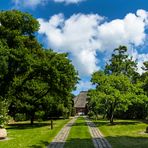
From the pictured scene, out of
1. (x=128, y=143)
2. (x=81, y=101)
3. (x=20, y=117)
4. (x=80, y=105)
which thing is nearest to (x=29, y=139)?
(x=128, y=143)

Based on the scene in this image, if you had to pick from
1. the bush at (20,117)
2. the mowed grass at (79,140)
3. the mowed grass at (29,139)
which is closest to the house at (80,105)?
the bush at (20,117)

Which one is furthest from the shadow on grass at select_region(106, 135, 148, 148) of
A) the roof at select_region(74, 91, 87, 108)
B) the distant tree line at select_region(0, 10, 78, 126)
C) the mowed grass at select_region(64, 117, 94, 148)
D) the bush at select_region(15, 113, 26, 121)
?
the roof at select_region(74, 91, 87, 108)

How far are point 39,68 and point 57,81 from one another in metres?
2.89

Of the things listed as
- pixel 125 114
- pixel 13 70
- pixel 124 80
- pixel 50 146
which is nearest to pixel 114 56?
pixel 125 114

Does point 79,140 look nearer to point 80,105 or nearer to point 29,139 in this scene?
point 29,139

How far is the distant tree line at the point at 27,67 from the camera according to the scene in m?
51.4

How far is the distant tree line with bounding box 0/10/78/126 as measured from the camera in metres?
51.4

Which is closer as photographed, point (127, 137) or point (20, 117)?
point (127, 137)

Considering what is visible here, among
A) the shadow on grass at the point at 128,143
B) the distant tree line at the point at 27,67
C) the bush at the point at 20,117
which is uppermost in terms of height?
the distant tree line at the point at 27,67

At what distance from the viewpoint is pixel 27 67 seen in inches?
2029

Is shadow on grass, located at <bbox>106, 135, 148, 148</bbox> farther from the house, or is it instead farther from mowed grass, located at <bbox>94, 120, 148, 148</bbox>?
the house

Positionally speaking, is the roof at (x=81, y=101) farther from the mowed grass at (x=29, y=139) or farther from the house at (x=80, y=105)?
the mowed grass at (x=29, y=139)

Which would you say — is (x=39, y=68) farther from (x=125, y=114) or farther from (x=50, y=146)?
(x=125, y=114)

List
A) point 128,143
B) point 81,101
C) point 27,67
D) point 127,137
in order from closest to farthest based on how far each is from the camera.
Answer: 1. point 128,143
2. point 127,137
3. point 27,67
4. point 81,101
